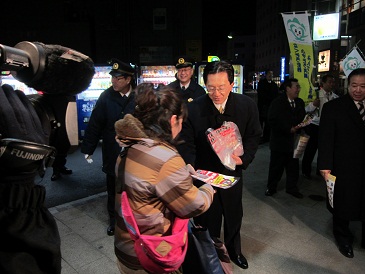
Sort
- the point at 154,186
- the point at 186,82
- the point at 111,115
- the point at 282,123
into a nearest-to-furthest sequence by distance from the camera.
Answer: the point at 154,186
the point at 111,115
the point at 282,123
the point at 186,82

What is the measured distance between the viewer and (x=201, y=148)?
9.79 ft

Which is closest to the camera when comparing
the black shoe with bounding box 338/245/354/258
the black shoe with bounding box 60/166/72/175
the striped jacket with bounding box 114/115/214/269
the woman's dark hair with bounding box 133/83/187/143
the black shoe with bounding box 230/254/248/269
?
the striped jacket with bounding box 114/115/214/269

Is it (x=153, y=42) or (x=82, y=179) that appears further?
(x=153, y=42)

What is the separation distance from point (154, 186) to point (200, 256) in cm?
55

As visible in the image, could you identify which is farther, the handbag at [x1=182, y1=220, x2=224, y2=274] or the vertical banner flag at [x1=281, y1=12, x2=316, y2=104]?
the vertical banner flag at [x1=281, y1=12, x2=316, y2=104]

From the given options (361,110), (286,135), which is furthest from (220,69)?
(286,135)

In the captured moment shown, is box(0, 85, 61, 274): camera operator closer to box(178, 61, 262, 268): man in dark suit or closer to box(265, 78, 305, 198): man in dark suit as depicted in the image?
box(178, 61, 262, 268): man in dark suit

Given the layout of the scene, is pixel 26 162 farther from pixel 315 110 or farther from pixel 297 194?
pixel 315 110

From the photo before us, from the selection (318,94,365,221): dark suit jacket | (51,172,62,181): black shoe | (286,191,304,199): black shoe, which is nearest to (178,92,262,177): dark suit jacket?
(318,94,365,221): dark suit jacket

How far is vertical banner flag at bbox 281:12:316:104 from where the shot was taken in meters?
6.00

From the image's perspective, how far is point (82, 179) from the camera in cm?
605

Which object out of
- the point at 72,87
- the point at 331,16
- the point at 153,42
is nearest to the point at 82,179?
the point at 72,87

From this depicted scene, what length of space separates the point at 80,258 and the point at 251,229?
2.10 m

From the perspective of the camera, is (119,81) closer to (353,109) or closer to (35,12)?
(353,109)
